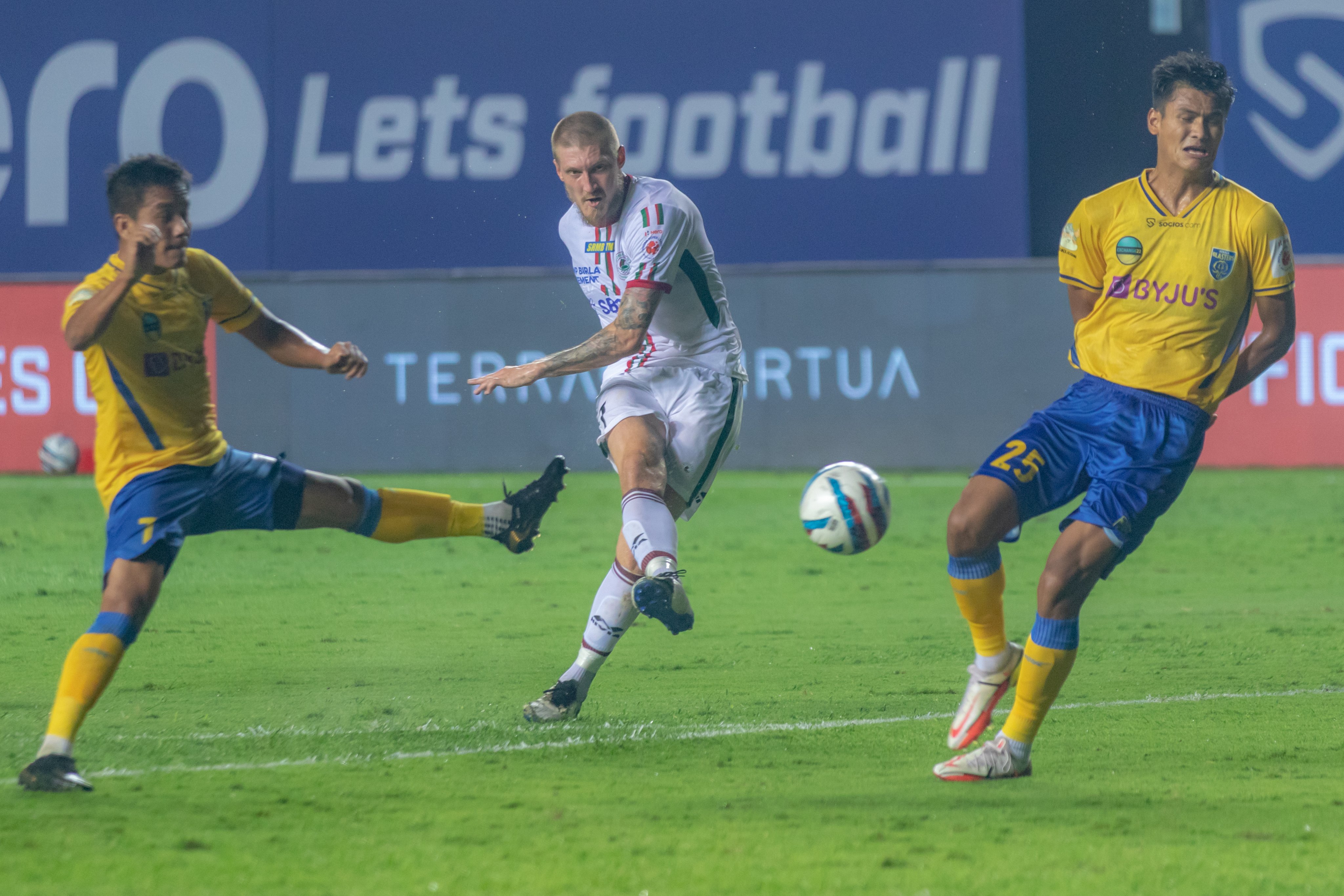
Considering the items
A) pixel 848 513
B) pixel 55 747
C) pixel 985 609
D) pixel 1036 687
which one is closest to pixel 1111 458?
pixel 985 609

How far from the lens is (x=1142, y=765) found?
16.1 ft

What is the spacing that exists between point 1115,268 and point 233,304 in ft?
9.53

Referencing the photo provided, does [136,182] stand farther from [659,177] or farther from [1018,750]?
[659,177]

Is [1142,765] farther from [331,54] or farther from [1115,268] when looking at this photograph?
[331,54]

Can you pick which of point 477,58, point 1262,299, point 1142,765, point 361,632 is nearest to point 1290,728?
point 1142,765

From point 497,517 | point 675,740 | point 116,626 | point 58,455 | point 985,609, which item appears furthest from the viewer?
point 58,455

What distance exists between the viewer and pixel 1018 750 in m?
4.75

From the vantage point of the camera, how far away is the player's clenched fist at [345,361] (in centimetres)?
535

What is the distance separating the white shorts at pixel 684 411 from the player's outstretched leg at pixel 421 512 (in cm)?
39

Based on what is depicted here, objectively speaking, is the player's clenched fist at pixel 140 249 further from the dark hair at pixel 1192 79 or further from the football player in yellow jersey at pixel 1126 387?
the dark hair at pixel 1192 79

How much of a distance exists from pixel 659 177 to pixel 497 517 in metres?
12.3

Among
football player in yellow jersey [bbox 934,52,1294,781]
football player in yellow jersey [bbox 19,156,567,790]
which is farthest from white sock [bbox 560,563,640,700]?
football player in yellow jersey [bbox 934,52,1294,781]

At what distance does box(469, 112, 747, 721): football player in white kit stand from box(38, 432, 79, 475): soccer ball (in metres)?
11.9

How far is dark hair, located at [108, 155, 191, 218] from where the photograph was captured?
476 centimetres
